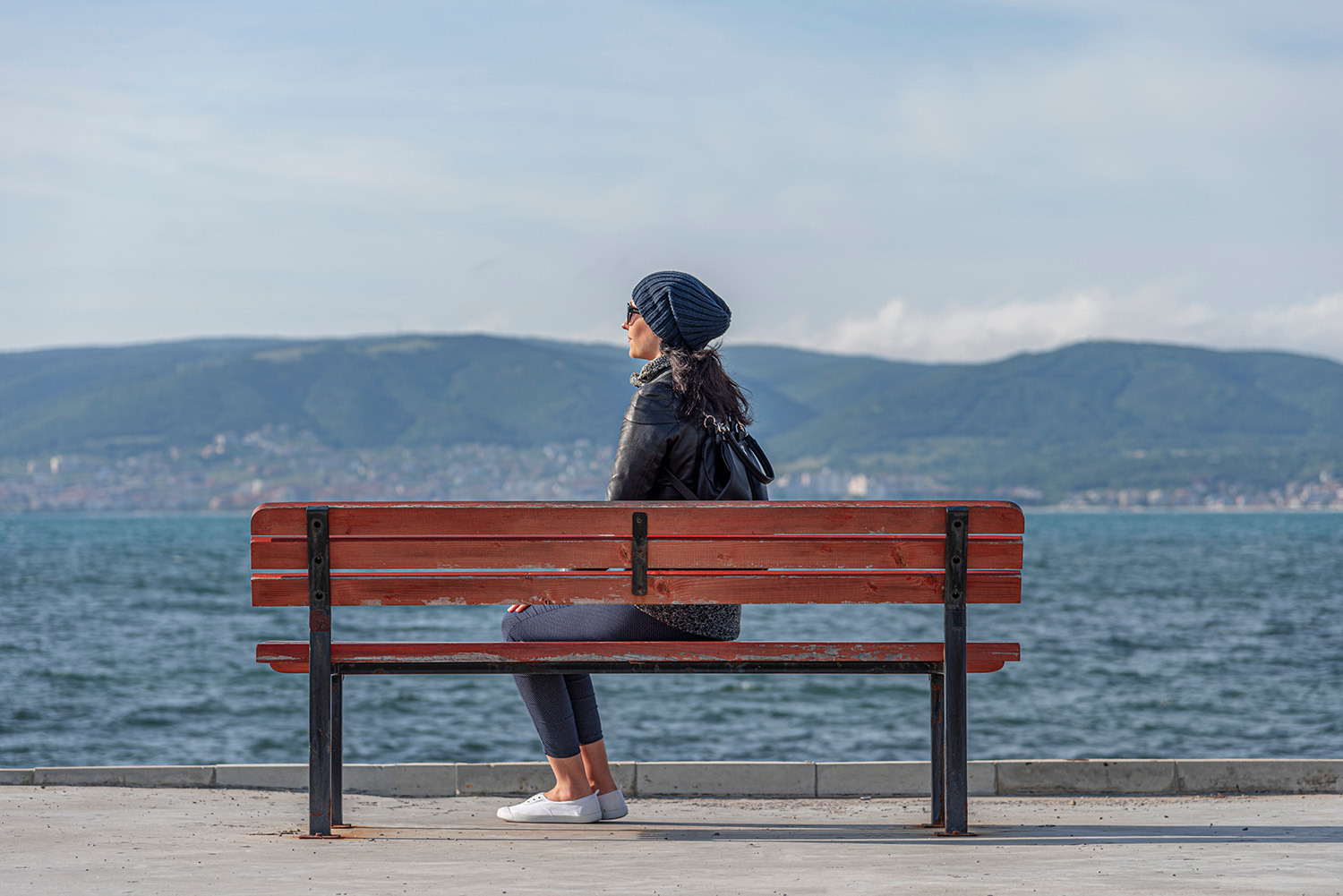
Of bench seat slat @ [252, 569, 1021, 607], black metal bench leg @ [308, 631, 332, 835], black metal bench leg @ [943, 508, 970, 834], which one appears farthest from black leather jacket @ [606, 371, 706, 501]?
black metal bench leg @ [308, 631, 332, 835]

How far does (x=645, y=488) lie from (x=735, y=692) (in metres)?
21.4

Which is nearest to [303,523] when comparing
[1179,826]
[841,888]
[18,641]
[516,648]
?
[516,648]

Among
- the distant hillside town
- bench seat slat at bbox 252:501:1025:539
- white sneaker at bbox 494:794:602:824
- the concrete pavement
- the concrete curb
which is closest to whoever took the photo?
the concrete pavement

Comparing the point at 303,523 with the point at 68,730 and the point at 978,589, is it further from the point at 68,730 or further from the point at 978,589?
the point at 68,730

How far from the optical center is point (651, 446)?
4691mm

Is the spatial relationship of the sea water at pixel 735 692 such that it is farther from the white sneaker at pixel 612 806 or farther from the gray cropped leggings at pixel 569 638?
the gray cropped leggings at pixel 569 638

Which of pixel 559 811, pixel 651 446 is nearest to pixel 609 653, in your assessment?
pixel 651 446

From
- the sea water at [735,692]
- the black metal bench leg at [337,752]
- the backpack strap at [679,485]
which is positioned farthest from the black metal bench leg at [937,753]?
the sea water at [735,692]

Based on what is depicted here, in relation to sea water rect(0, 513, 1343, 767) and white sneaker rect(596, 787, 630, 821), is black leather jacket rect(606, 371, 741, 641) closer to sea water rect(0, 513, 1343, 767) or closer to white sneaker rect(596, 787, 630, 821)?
white sneaker rect(596, 787, 630, 821)

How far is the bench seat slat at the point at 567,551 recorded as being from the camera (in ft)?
14.5

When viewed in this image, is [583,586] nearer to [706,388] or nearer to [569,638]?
Result: [569,638]

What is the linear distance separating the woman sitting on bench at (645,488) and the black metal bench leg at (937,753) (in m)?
0.70

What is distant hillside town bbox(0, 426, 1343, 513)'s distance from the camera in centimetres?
17162

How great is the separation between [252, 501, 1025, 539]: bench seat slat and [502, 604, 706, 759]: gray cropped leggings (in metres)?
0.36
